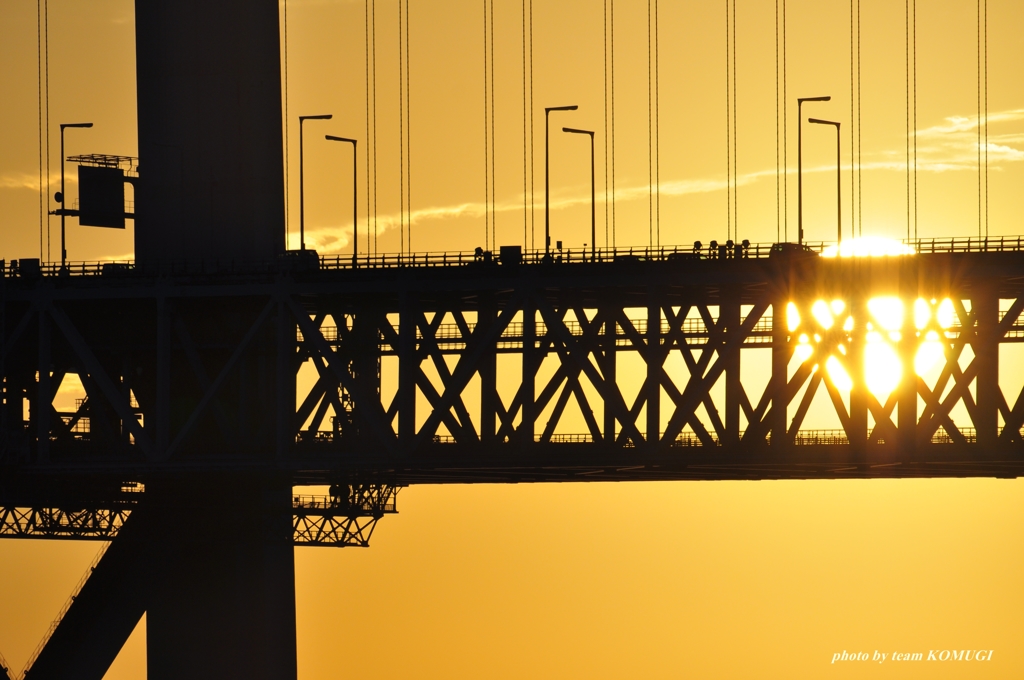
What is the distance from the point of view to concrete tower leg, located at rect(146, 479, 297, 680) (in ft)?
383

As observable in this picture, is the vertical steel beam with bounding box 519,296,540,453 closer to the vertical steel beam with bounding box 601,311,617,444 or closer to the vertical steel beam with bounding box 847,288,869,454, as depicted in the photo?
the vertical steel beam with bounding box 601,311,617,444

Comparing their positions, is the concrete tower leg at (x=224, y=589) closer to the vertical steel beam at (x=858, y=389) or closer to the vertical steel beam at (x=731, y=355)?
the vertical steel beam at (x=731, y=355)

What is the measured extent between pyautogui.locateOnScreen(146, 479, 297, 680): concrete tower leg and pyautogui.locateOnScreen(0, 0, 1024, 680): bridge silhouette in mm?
187

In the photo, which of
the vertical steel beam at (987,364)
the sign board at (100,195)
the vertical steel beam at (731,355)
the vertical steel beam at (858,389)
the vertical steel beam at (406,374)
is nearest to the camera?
the vertical steel beam at (987,364)

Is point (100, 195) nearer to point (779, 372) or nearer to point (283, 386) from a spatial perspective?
point (283, 386)

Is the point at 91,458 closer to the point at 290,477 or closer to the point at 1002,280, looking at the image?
the point at 290,477

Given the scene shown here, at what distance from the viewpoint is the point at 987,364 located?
313ft

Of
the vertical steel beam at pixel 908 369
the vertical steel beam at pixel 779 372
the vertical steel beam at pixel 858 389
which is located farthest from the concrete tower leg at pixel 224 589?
the vertical steel beam at pixel 908 369

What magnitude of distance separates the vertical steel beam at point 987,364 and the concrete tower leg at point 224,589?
45.5 m

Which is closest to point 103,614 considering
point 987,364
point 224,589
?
point 224,589

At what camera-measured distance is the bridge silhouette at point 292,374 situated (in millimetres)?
96000

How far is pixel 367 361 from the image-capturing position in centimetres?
11306

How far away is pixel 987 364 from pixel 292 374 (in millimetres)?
43357

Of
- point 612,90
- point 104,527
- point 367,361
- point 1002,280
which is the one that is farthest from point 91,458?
point 1002,280
